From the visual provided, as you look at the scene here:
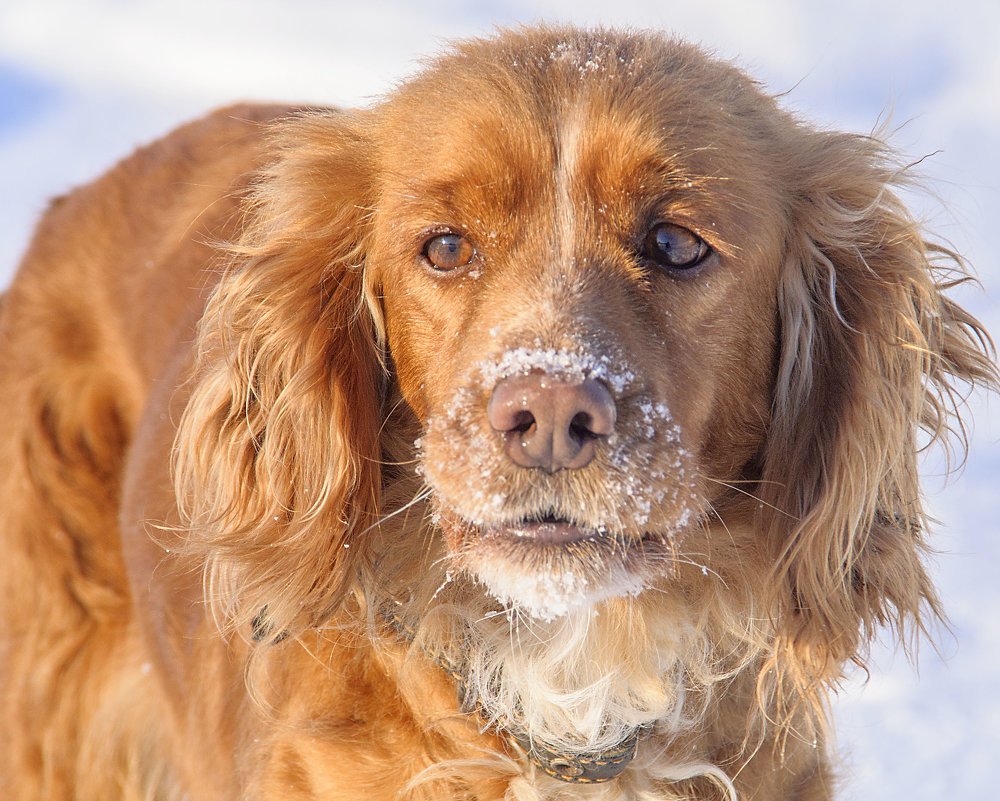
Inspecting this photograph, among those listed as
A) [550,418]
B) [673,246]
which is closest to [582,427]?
[550,418]

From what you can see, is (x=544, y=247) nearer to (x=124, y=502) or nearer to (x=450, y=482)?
(x=450, y=482)

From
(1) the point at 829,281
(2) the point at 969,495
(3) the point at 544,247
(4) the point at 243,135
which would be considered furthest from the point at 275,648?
(2) the point at 969,495

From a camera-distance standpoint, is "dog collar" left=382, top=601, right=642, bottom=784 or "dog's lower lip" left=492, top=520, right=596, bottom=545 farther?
"dog collar" left=382, top=601, right=642, bottom=784

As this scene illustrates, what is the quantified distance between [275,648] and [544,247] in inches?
46.0

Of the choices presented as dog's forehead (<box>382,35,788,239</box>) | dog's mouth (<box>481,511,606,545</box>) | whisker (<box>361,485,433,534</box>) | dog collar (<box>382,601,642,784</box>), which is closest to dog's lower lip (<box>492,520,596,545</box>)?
dog's mouth (<box>481,511,606,545</box>)

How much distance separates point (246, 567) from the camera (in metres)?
2.54

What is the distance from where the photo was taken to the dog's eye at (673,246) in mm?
2320

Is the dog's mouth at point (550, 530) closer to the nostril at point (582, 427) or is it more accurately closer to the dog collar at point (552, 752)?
the nostril at point (582, 427)

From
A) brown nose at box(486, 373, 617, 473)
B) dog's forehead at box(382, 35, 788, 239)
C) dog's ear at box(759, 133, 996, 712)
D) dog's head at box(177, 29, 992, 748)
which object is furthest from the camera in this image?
dog's ear at box(759, 133, 996, 712)

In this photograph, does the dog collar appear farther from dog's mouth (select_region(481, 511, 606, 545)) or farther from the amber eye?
the amber eye

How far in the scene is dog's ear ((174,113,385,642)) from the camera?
2.50 metres

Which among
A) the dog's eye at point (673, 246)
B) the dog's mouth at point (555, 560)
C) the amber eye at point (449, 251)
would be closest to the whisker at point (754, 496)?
the dog's mouth at point (555, 560)

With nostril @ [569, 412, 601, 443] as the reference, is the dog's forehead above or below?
above

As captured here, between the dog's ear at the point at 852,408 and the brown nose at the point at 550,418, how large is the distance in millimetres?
671
